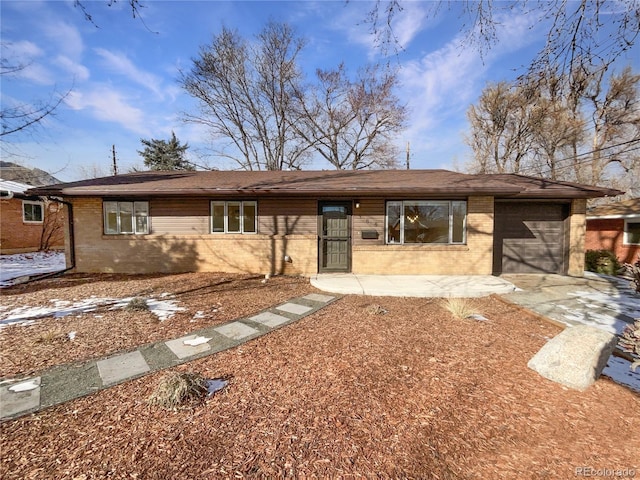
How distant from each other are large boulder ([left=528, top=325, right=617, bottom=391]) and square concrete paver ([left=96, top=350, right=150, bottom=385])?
437 cm

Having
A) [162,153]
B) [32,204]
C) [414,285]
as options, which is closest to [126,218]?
[414,285]

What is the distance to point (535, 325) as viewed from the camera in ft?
14.3

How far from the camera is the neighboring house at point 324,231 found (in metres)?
7.82

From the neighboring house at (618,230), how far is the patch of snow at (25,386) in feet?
53.5

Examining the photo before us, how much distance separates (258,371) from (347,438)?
1.27m

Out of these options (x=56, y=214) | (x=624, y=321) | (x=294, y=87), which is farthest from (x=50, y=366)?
(x=294, y=87)

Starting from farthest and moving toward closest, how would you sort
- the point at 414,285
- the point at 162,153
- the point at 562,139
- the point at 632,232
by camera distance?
the point at 162,153 → the point at 562,139 → the point at 632,232 → the point at 414,285

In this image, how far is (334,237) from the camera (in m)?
8.12

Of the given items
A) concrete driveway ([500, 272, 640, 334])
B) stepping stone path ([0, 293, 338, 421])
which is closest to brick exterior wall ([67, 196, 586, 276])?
concrete driveway ([500, 272, 640, 334])

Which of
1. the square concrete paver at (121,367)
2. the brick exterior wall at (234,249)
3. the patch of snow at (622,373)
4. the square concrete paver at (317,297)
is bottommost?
the patch of snow at (622,373)

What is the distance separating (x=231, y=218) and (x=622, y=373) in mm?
8384

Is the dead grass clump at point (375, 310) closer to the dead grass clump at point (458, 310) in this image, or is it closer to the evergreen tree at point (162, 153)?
the dead grass clump at point (458, 310)

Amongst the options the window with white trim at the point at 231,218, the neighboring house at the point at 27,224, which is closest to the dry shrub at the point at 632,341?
the window with white trim at the point at 231,218

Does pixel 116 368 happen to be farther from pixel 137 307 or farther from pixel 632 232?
pixel 632 232
